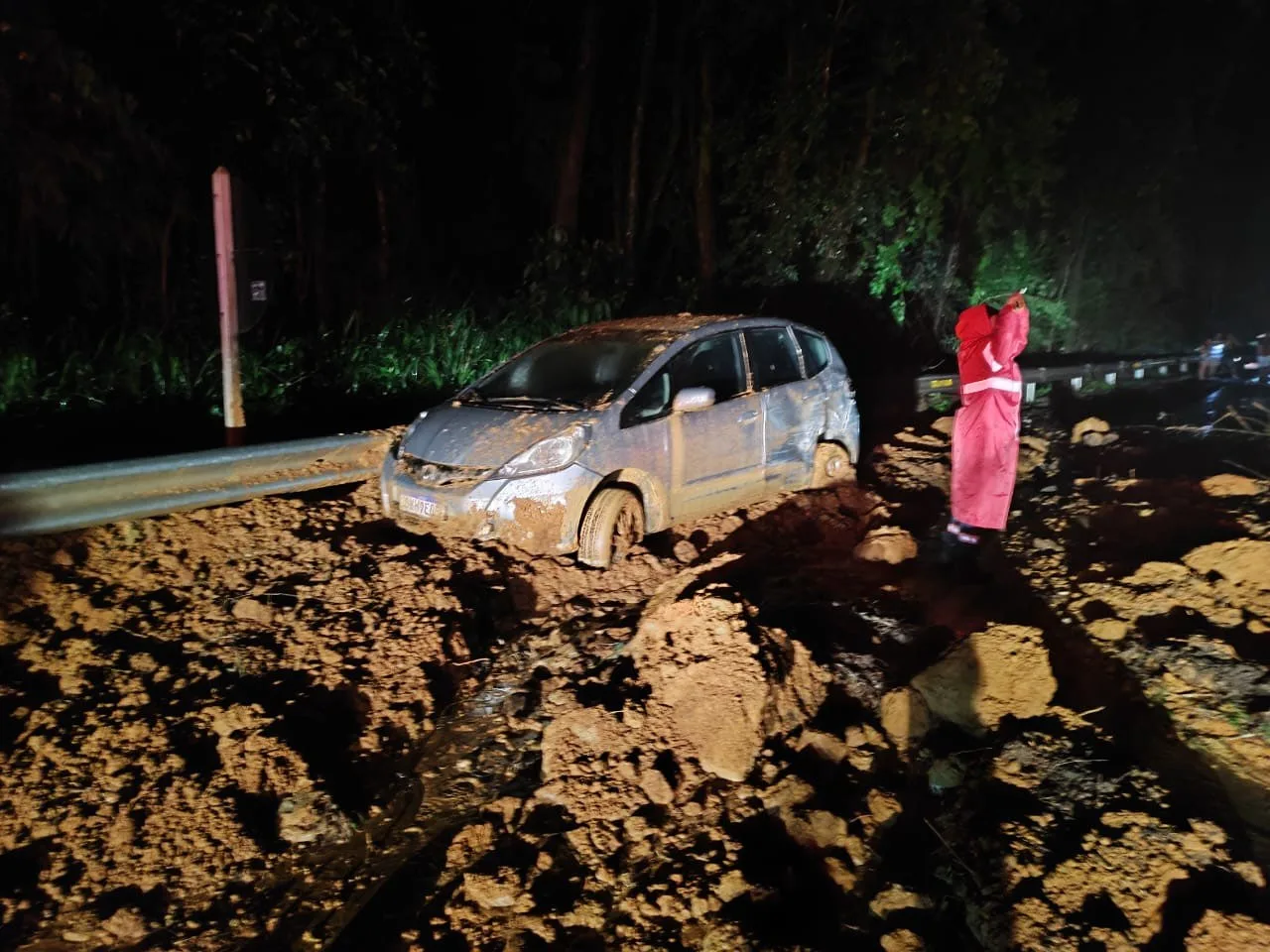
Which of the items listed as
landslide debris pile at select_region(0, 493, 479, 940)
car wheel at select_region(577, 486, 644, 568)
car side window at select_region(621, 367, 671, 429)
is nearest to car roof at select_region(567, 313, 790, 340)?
car side window at select_region(621, 367, 671, 429)

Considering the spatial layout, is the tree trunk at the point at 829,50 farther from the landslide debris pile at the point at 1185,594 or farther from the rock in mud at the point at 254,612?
the rock in mud at the point at 254,612

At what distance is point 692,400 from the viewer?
6410 mm

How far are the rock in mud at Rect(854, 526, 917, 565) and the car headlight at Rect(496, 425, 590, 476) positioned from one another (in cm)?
221

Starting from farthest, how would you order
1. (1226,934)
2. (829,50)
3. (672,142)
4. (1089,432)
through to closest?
(672,142) → (829,50) → (1089,432) → (1226,934)

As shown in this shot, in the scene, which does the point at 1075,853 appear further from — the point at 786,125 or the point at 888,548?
the point at 786,125

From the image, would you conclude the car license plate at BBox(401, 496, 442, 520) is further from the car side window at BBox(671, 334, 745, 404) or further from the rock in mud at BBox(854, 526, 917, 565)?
the rock in mud at BBox(854, 526, 917, 565)

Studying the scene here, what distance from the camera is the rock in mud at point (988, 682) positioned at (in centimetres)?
445

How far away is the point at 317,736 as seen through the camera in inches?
171

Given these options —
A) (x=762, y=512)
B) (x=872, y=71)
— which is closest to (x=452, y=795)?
(x=762, y=512)

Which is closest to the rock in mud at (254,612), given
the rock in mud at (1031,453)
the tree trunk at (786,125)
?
the rock in mud at (1031,453)

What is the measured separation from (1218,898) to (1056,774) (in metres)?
0.79

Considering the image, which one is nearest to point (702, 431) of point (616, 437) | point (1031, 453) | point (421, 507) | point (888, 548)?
point (616, 437)

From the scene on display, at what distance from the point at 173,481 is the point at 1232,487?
8.24 m

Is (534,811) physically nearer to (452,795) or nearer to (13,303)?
(452,795)
